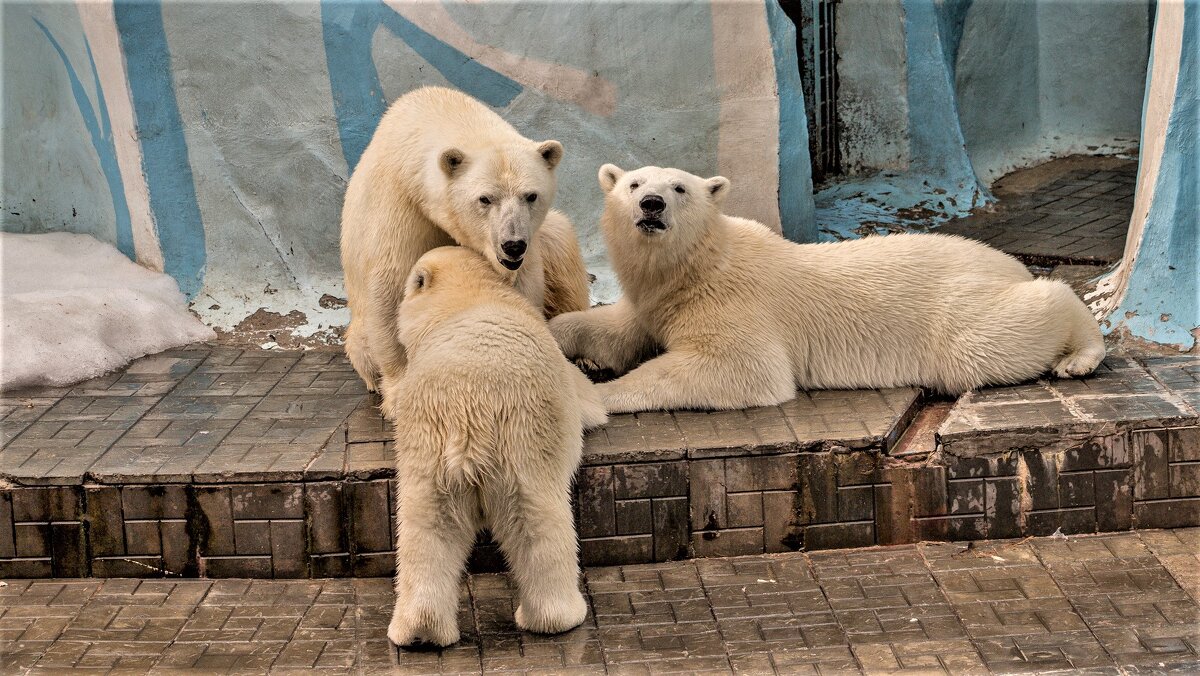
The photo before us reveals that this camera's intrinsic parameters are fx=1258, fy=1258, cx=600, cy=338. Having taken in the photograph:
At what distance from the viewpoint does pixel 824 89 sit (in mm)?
8086

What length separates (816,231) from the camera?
270 inches

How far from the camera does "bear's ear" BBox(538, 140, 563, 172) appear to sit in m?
4.64

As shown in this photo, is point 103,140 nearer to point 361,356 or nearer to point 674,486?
point 361,356

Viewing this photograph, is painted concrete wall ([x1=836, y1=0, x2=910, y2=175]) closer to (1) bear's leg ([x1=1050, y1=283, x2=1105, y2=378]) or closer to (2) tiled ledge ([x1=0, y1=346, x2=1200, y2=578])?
(1) bear's leg ([x1=1050, y1=283, x2=1105, y2=378])

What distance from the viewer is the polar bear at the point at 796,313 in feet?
16.0

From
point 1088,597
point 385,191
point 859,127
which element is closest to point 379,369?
point 385,191

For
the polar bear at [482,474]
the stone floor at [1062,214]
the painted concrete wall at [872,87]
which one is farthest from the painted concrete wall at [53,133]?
the stone floor at [1062,214]

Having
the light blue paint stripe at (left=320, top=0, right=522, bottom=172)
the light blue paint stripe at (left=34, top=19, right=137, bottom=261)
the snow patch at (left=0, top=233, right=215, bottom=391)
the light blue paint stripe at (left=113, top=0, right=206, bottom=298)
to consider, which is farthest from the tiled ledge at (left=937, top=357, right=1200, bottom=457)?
the light blue paint stripe at (left=34, top=19, right=137, bottom=261)

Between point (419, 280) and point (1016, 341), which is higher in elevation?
point (419, 280)

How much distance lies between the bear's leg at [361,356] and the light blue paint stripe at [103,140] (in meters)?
1.89

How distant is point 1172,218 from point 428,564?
3.65 metres

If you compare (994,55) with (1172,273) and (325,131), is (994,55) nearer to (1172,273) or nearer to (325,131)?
(1172,273)

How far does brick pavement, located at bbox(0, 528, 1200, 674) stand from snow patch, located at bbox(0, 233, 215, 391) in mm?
1289

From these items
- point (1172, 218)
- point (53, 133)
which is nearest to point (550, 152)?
point (1172, 218)
